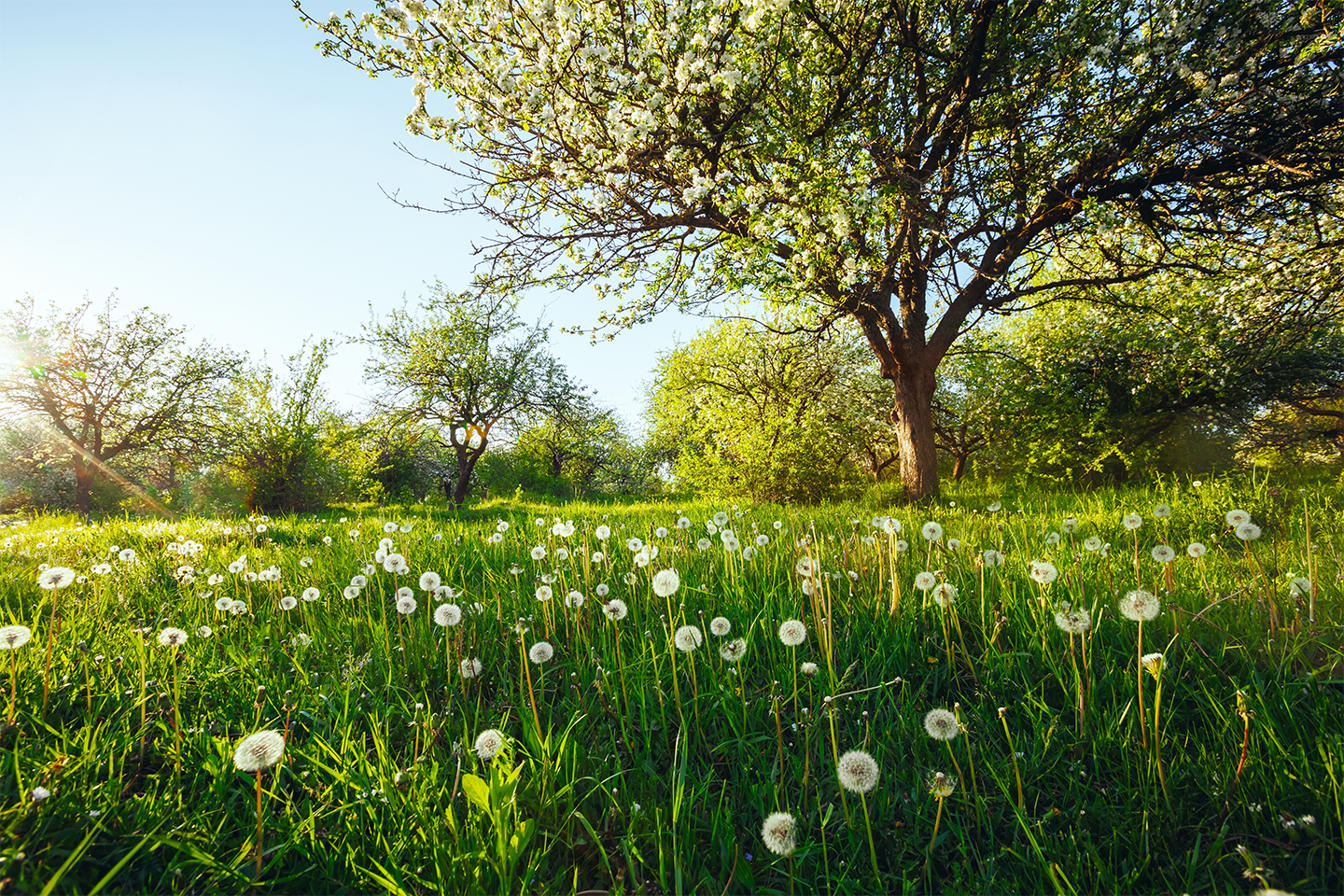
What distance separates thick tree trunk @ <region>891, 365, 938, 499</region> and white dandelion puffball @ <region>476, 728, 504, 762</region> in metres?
8.67

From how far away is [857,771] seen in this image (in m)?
1.24

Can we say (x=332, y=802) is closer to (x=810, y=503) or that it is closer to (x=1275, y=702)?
(x=1275, y=702)

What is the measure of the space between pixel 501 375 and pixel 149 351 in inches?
651

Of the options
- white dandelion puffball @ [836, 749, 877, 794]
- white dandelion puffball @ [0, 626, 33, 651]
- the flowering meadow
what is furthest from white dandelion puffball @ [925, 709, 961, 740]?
white dandelion puffball @ [0, 626, 33, 651]

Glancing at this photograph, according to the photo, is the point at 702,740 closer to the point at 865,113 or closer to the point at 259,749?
the point at 259,749

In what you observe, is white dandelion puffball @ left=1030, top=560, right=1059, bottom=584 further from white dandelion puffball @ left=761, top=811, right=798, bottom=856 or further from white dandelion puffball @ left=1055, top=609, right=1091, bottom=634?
white dandelion puffball @ left=761, top=811, right=798, bottom=856

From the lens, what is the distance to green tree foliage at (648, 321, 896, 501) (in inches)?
458

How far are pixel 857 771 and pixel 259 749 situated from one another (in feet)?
4.72

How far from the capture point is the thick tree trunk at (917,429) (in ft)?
28.9

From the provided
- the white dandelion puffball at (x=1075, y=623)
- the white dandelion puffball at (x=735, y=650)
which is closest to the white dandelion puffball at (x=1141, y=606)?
the white dandelion puffball at (x=1075, y=623)

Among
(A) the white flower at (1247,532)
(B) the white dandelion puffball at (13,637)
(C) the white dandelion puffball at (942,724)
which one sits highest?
(A) the white flower at (1247,532)

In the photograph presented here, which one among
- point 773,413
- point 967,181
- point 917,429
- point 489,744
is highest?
point 967,181

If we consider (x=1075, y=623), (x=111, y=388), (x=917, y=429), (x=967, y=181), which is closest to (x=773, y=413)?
(x=917, y=429)

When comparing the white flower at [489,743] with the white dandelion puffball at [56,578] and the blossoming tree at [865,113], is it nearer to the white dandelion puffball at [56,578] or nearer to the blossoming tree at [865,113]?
the white dandelion puffball at [56,578]
